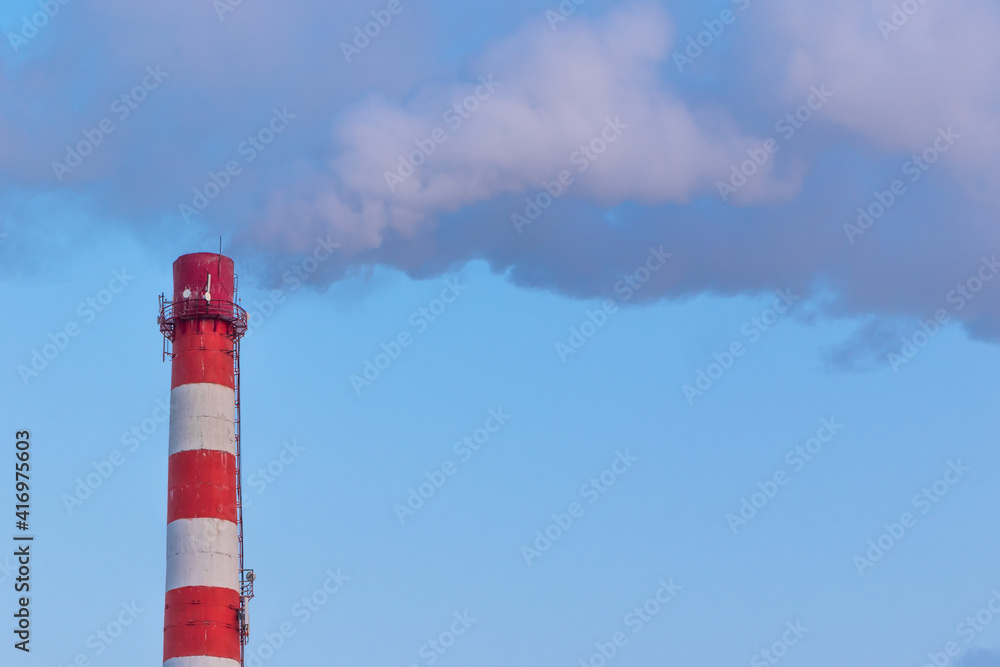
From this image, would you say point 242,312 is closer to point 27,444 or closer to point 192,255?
point 192,255

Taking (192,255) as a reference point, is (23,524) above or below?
below

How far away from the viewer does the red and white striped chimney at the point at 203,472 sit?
42406mm

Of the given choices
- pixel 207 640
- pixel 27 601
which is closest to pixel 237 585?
pixel 207 640

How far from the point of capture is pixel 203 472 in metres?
43.4

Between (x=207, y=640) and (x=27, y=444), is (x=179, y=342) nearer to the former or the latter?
(x=27, y=444)

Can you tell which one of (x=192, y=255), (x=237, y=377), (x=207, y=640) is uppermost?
(x=192, y=255)

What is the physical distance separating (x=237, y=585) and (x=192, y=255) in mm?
9746

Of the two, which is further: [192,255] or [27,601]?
[192,255]

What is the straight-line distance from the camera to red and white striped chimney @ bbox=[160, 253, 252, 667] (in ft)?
139

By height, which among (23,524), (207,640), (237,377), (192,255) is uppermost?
(192,255)

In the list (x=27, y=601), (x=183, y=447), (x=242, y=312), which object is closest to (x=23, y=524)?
(x=27, y=601)

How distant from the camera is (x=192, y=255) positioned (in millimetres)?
45469

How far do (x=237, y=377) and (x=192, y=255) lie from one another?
3861mm

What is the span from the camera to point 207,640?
4216cm
